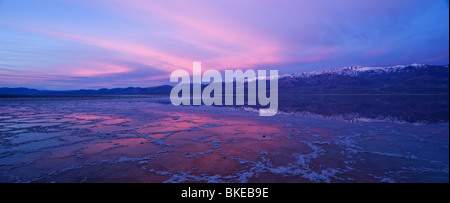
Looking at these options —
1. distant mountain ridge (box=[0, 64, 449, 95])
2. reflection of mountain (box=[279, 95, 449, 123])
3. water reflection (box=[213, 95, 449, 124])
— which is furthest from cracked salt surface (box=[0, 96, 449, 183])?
distant mountain ridge (box=[0, 64, 449, 95])

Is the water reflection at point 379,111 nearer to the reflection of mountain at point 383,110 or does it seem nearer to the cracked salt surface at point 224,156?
the reflection of mountain at point 383,110

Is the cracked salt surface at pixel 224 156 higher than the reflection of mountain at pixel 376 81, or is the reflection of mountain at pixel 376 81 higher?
the reflection of mountain at pixel 376 81

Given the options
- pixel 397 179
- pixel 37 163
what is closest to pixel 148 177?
pixel 37 163

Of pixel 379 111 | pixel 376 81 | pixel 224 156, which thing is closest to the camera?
pixel 224 156

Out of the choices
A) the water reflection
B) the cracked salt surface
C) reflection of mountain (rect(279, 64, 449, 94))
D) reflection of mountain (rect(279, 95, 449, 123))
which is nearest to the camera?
the cracked salt surface

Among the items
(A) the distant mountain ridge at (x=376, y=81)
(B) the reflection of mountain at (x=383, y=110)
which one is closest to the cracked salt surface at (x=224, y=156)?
(B) the reflection of mountain at (x=383, y=110)

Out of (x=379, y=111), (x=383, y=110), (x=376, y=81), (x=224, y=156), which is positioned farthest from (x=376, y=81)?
(x=224, y=156)

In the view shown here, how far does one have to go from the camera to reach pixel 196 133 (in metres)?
8.16

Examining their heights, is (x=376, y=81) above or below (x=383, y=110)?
Answer: above

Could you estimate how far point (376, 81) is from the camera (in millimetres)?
145875

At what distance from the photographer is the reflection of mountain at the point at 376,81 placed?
372 ft

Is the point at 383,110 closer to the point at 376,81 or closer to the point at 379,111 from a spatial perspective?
the point at 379,111

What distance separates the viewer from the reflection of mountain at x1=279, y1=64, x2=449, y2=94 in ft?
372

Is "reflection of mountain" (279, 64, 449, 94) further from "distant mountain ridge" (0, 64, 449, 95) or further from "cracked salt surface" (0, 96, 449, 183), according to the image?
"cracked salt surface" (0, 96, 449, 183)
